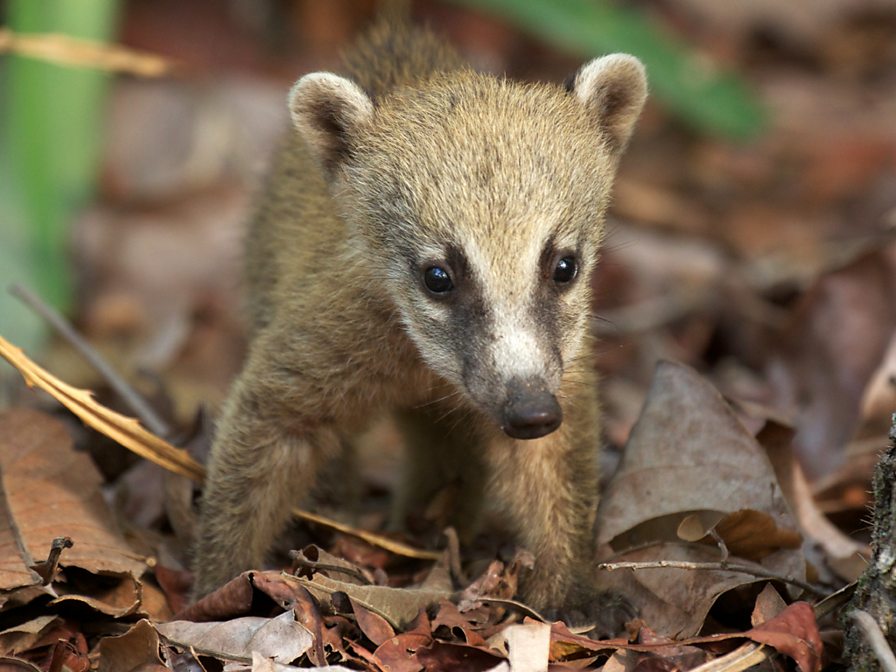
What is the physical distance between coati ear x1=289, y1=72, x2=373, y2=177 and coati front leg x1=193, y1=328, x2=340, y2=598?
84 cm

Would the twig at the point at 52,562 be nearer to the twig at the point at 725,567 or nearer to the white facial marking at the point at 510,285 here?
the white facial marking at the point at 510,285

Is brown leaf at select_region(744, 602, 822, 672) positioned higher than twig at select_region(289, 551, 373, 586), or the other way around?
brown leaf at select_region(744, 602, 822, 672)

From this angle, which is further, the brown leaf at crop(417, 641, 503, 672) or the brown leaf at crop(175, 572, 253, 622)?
the brown leaf at crop(175, 572, 253, 622)

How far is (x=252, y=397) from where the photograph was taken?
4.81 meters

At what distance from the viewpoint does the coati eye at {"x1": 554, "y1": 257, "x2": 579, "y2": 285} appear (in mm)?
4340

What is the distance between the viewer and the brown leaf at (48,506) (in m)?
4.34

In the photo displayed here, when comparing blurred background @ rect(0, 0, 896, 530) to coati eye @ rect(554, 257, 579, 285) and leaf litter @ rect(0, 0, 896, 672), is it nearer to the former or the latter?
leaf litter @ rect(0, 0, 896, 672)

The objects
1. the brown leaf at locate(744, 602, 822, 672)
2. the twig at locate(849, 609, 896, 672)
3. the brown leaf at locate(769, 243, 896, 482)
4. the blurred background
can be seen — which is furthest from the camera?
the blurred background

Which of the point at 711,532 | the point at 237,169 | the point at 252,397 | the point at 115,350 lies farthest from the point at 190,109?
the point at 711,532

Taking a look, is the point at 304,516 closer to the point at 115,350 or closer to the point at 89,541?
the point at 89,541

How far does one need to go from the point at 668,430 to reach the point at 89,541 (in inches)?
91.2

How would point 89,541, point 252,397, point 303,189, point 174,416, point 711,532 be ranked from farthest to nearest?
point 174,416, point 303,189, point 252,397, point 89,541, point 711,532

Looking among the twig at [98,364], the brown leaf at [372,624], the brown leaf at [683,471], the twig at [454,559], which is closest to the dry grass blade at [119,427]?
the twig at [454,559]

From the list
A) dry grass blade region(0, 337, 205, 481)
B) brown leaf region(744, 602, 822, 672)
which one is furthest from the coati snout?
dry grass blade region(0, 337, 205, 481)
